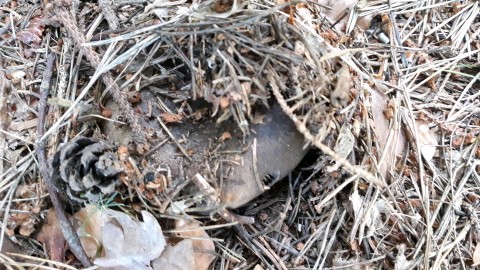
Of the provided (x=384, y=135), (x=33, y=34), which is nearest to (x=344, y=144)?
A: (x=384, y=135)

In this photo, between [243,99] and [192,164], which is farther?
[192,164]

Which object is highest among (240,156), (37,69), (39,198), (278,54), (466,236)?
(278,54)

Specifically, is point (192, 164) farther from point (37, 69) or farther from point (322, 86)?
point (37, 69)

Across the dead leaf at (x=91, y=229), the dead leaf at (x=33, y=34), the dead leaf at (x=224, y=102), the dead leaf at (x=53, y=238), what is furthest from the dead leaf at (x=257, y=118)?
the dead leaf at (x=33, y=34)

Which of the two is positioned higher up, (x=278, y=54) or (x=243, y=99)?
(x=278, y=54)

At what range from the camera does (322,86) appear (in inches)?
56.5

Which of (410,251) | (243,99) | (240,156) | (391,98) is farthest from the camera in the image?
(391,98)

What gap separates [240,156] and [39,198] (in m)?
0.72

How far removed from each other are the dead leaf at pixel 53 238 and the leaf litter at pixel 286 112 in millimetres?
10

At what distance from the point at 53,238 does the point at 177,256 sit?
0.45 metres

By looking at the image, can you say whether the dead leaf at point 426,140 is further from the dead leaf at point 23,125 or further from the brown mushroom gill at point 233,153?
the dead leaf at point 23,125

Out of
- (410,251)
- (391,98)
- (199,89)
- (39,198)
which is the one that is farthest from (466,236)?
(39,198)

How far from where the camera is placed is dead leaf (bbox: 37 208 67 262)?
1.60 meters

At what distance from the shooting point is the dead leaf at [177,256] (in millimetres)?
1567
